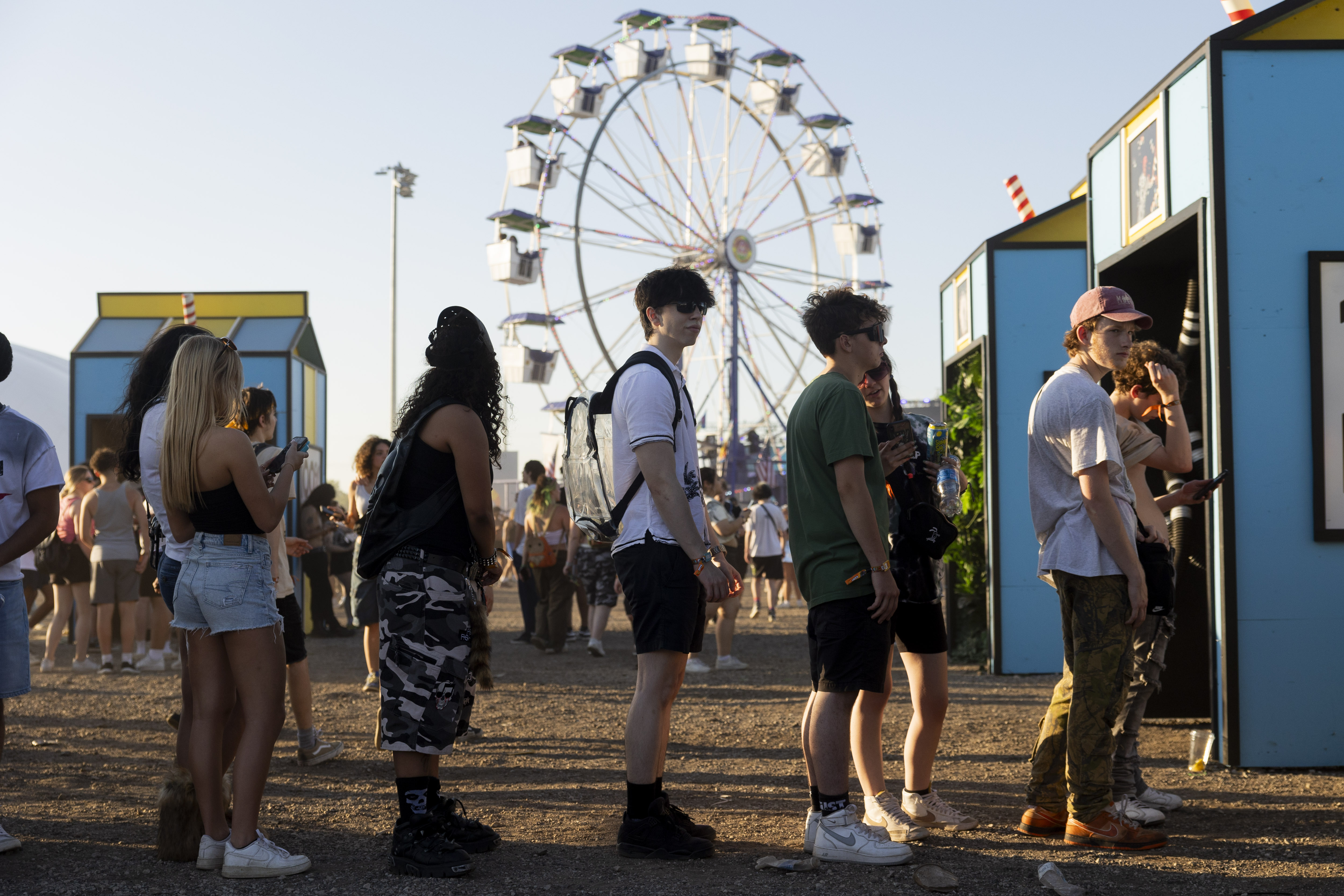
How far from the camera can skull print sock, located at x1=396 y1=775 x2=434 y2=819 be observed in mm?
3193

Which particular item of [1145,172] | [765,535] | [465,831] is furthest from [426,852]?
[765,535]

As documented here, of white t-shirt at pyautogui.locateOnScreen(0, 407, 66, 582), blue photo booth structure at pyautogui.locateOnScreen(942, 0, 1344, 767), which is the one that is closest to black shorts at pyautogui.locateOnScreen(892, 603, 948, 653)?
blue photo booth structure at pyautogui.locateOnScreen(942, 0, 1344, 767)

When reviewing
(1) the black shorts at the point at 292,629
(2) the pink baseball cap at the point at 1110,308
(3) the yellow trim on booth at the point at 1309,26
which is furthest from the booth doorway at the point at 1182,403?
(1) the black shorts at the point at 292,629

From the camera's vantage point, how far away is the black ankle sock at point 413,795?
10.5 ft

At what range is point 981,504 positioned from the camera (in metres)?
8.07

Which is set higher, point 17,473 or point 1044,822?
point 17,473

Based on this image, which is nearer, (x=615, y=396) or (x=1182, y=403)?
(x=615, y=396)

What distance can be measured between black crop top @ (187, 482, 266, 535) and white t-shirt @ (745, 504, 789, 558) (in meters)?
9.55

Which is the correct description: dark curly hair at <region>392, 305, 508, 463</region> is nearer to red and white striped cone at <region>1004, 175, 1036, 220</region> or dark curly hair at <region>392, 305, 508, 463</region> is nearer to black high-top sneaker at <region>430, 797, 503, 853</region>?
black high-top sneaker at <region>430, 797, 503, 853</region>

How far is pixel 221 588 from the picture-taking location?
3.15 metres

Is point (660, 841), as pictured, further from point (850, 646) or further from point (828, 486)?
point (828, 486)

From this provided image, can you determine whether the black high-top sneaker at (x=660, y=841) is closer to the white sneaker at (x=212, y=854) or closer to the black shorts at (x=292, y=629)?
the white sneaker at (x=212, y=854)

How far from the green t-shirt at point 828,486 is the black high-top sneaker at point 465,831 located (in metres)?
1.18

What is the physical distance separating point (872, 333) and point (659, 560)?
2.90ft
